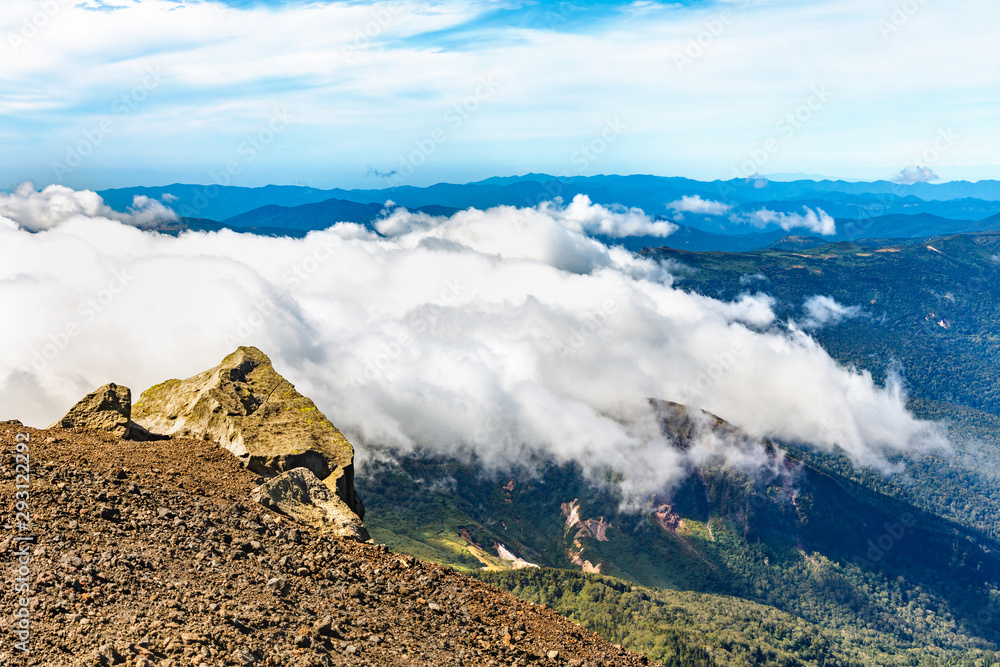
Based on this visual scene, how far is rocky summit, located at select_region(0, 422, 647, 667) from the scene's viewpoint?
1772 cm

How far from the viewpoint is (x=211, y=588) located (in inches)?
806

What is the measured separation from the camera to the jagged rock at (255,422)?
32719 millimetres

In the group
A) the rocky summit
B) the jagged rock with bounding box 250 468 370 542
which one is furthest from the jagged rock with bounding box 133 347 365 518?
the rocky summit

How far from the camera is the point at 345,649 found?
19625 millimetres

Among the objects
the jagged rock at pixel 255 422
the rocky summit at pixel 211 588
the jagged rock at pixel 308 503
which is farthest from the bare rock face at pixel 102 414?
the jagged rock at pixel 308 503

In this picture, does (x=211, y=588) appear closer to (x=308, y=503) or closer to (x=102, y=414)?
(x=308, y=503)

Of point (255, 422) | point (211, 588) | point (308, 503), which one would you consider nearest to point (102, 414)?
point (255, 422)

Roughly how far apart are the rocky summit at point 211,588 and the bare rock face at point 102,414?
73.6 inches

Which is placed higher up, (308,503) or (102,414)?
(102,414)

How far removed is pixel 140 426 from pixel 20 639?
18.5 meters

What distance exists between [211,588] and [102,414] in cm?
1585

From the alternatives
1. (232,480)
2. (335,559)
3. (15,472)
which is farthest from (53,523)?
(335,559)

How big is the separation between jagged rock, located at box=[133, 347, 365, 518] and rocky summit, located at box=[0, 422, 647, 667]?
3.43 metres

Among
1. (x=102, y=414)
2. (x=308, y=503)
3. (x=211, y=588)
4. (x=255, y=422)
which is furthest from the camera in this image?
(x=255, y=422)
